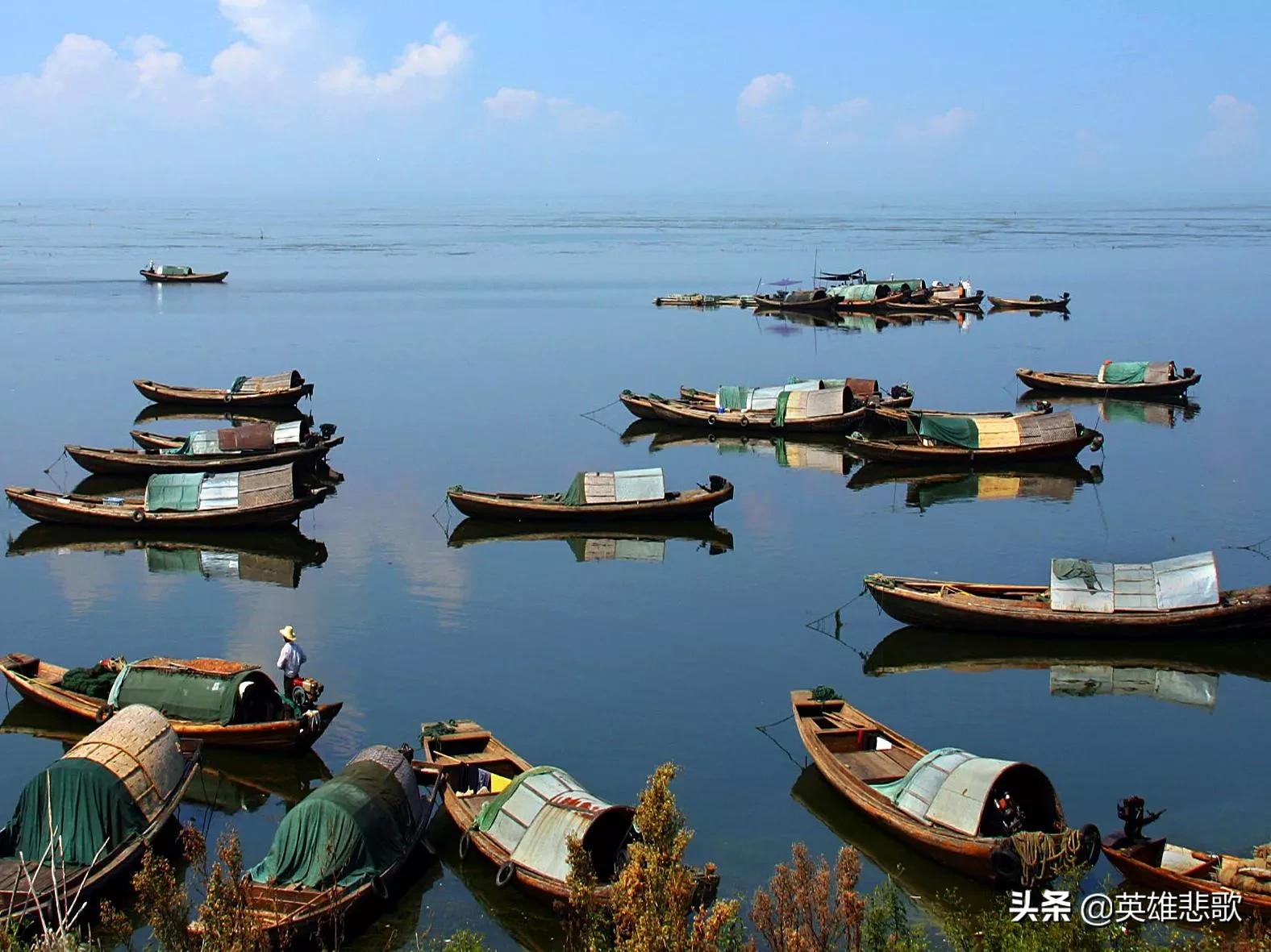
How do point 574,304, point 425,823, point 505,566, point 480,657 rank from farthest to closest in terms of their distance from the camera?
1. point 574,304
2. point 505,566
3. point 480,657
4. point 425,823

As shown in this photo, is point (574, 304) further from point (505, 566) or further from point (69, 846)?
point (69, 846)

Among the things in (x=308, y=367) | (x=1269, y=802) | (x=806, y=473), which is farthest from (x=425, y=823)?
(x=308, y=367)

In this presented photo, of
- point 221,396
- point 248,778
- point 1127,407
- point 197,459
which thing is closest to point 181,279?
point 221,396

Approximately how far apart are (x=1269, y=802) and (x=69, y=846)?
1585 cm

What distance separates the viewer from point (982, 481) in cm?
3766

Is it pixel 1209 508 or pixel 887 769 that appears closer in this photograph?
pixel 887 769

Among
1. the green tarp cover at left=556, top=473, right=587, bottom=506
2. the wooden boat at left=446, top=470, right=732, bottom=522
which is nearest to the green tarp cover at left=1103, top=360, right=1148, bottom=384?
the wooden boat at left=446, top=470, right=732, bottom=522

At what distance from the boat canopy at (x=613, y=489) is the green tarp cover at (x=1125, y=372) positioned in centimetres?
2451

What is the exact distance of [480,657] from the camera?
957 inches

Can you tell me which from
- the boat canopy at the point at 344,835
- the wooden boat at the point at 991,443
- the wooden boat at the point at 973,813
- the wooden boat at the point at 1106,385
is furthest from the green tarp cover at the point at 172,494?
the wooden boat at the point at 1106,385

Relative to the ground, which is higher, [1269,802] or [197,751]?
[197,751]

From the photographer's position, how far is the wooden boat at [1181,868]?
14.5 m

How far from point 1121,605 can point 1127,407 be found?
88.8 feet

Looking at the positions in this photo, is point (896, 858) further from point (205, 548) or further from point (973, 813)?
point (205, 548)
